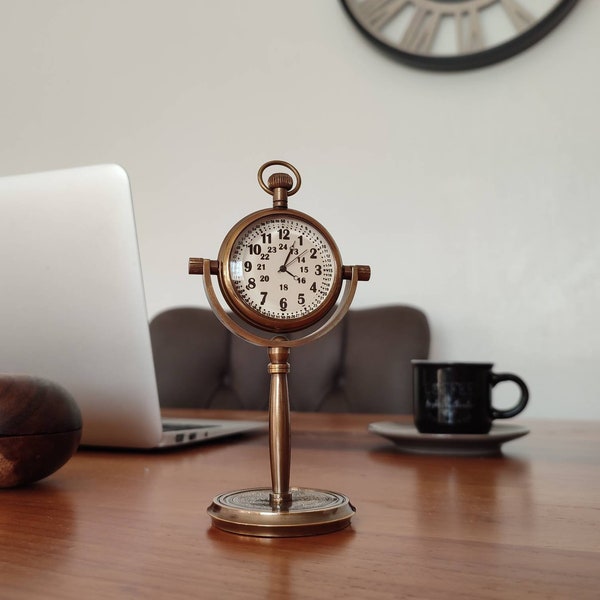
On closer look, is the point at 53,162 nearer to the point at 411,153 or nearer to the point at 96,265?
the point at 411,153

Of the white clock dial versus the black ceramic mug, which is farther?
the black ceramic mug

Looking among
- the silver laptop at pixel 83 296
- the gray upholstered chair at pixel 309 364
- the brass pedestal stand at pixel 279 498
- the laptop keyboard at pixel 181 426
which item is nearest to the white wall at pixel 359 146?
the gray upholstered chair at pixel 309 364

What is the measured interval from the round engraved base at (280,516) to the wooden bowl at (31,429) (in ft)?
0.53

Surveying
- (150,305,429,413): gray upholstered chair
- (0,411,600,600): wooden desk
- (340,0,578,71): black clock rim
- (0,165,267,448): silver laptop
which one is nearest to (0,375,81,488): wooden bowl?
(0,411,600,600): wooden desk

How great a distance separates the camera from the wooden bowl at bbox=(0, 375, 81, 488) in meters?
0.52

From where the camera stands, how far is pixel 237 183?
202 centimetres

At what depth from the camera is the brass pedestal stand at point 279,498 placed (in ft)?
1.34

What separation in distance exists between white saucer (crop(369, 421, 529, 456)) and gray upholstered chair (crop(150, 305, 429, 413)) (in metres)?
0.71

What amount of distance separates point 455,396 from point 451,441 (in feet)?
0.18

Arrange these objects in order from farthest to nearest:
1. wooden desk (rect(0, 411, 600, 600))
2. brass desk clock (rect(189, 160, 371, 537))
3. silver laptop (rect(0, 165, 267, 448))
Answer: silver laptop (rect(0, 165, 267, 448)) < brass desk clock (rect(189, 160, 371, 537)) < wooden desk (rect(0, 411, 600, 600))

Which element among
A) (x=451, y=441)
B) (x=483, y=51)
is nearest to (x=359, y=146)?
(x=483, y=51)

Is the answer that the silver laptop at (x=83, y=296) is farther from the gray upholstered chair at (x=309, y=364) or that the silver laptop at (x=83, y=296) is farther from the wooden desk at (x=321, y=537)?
the gray upholstered chair at (x=309, y=364)

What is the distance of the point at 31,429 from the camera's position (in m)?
0.53

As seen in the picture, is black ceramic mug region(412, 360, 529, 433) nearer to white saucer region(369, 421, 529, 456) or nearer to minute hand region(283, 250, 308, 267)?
white saucer region(369, 421, 529, 456)
